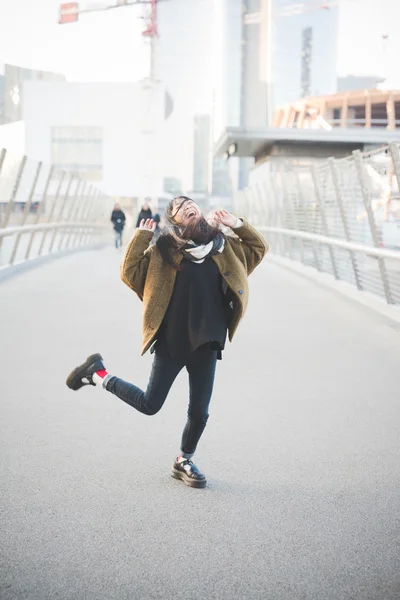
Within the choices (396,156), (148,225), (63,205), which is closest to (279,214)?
(63,205)

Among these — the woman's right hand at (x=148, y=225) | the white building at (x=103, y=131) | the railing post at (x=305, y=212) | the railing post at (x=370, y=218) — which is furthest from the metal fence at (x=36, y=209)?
the white building at (x=103, y=131)

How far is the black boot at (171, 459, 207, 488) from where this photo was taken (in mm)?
4113

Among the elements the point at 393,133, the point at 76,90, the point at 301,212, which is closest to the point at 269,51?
the point at 76,90

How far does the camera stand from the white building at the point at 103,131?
90.0m

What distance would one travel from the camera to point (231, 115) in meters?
180

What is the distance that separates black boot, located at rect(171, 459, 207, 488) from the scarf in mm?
1006

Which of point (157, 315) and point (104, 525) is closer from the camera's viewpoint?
point (104, 525)

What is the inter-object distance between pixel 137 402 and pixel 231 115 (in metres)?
180

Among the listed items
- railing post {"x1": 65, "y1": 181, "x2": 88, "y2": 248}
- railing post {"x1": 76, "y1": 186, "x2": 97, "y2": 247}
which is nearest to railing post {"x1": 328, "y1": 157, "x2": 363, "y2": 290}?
railing post {"x1": 65, "y1": 181, "x2": 88, "y2": 248}

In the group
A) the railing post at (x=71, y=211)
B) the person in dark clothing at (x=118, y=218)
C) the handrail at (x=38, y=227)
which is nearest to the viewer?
the handrail at (x=38, y=227)

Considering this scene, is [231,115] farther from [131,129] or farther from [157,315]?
[157,315]

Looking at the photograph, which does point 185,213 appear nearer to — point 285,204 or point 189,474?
point 189,474

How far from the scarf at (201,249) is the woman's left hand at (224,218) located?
0.27 feet

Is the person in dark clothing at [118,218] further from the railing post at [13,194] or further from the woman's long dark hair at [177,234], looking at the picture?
the woman's long dark hair at [177,234]
